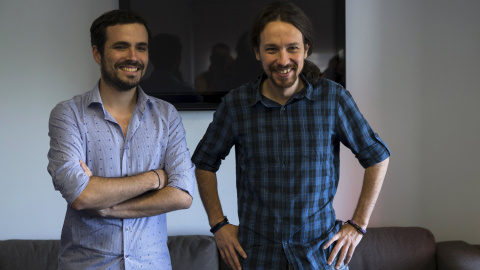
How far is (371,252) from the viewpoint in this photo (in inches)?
99.7

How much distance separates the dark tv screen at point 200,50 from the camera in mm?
2652

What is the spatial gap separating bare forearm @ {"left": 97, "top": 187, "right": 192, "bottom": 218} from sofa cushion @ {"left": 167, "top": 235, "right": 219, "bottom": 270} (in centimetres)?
92

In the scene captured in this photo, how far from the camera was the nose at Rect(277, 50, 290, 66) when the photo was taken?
63.7 inches

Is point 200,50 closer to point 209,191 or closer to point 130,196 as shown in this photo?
point 209,191

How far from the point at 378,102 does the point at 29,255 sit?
210cm

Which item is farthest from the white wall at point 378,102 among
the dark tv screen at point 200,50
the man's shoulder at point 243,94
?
the man's shoulder at point 243,94

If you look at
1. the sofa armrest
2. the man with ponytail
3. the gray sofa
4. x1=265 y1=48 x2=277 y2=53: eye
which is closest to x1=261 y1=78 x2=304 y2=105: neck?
the man with ponytail

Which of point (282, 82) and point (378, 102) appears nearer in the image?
point (282, 82)

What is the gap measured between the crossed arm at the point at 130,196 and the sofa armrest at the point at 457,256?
1.43 metres

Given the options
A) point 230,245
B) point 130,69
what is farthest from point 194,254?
point 130,69

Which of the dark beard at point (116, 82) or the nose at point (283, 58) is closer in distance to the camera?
the nose at point (283, 58)

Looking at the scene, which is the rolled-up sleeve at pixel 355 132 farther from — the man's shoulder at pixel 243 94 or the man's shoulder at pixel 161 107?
the man's shoulder at pixel 161 107

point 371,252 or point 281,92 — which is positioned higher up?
point 281,92

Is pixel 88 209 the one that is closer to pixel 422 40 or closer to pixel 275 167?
pixel 275 167
